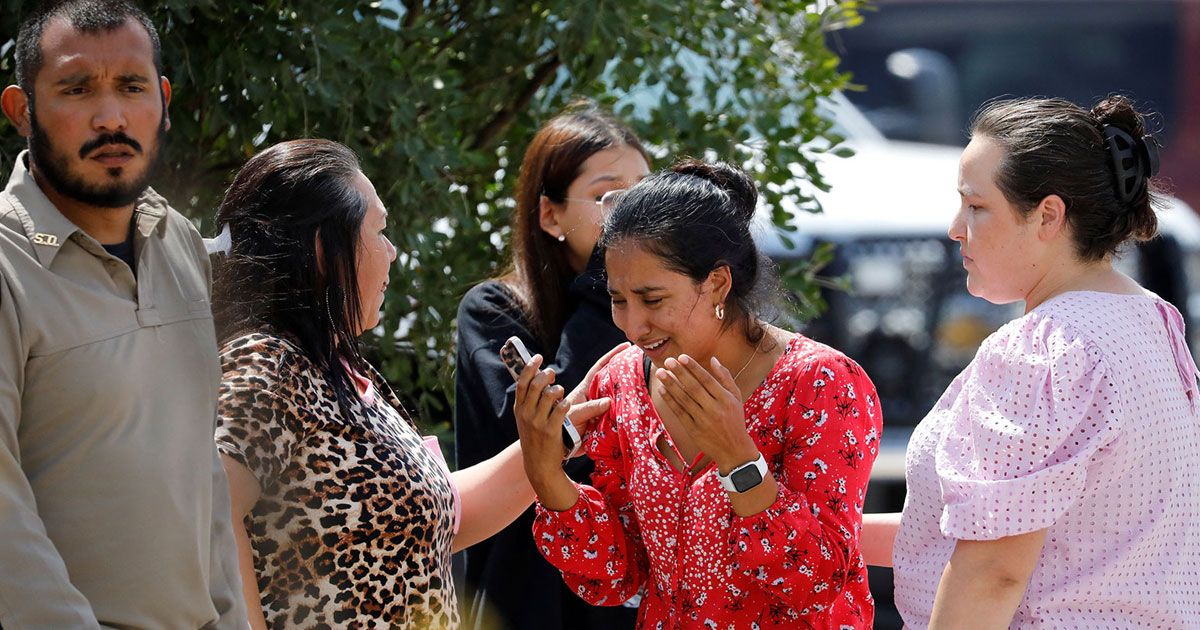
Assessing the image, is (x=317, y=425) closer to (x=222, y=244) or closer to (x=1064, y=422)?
(x=222, y=244)

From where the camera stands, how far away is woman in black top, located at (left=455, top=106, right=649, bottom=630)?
10.4 feet

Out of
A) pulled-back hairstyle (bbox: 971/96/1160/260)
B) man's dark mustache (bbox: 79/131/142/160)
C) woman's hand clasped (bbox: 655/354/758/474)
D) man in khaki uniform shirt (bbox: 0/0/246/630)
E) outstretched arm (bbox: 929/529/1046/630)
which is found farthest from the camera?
woman's hand clasped (bbox: 655/354/758/474)

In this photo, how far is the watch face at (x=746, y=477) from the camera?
2436 mm

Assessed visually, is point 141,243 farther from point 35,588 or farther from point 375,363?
point 375,363

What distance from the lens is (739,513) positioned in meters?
2.47

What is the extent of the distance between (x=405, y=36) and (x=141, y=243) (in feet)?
5.10

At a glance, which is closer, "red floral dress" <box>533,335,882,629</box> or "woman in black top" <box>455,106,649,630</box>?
"red floral dress" <box>533,335,882,629</box>

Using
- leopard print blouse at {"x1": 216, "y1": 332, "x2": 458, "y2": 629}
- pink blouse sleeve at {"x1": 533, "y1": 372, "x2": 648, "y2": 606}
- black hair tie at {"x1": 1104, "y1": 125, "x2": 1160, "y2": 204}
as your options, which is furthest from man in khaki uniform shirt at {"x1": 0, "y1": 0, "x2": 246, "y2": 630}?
black hair tie at {"x1": 1104, "y1": 125, "x2": 1160, "y2": 204}

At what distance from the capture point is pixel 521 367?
2.81 metres

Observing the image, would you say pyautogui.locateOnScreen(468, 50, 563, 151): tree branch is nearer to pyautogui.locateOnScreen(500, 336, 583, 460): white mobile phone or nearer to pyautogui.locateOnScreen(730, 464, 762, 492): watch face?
pyautogui.locateOnScreen(500, 336, 583, 460): white mobile phone

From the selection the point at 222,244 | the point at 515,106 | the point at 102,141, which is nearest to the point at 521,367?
the point at 222,244

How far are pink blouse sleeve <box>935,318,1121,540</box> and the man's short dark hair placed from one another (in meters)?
1.41

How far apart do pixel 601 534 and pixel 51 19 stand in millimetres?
1253

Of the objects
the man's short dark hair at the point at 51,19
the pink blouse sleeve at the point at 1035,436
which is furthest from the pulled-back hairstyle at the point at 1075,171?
the man's short dark hair at the point at 51,19
